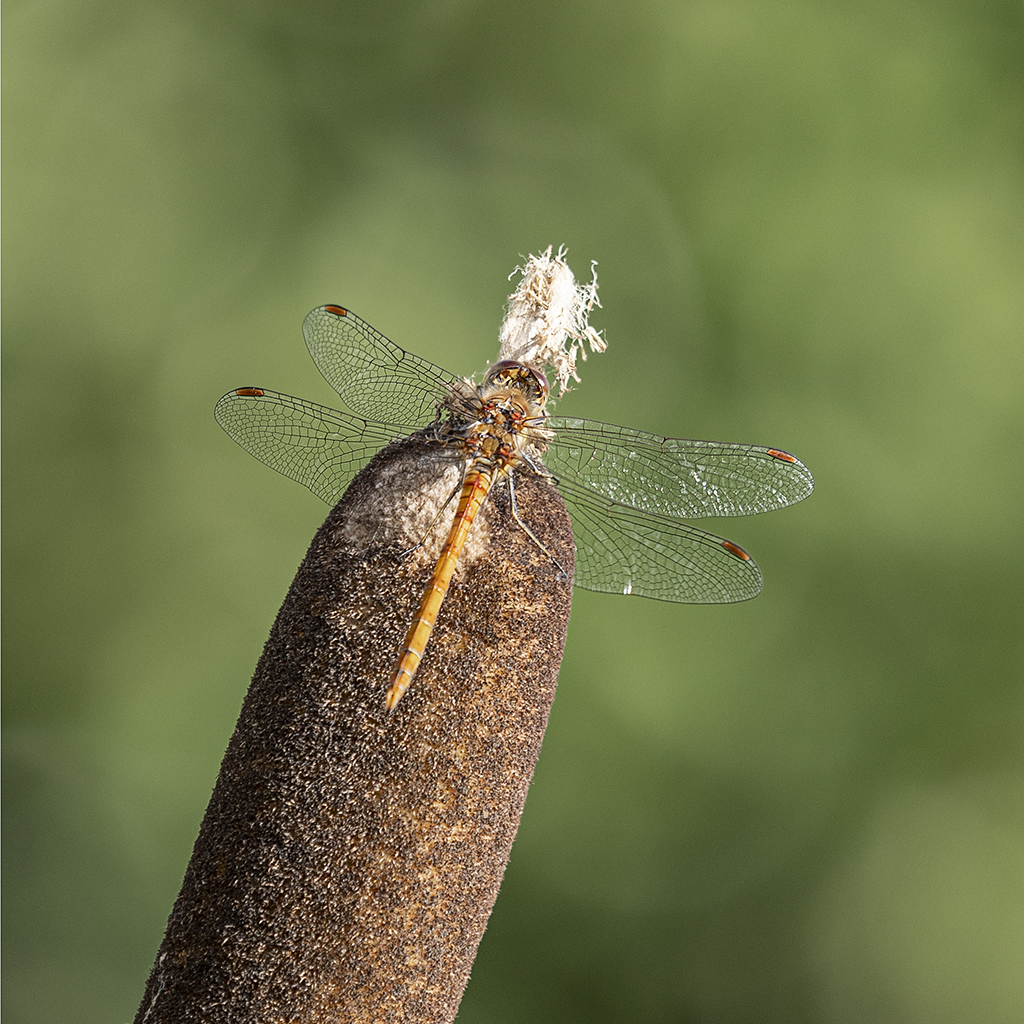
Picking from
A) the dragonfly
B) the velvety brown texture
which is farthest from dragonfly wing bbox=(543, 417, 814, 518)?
the velvety brown texture

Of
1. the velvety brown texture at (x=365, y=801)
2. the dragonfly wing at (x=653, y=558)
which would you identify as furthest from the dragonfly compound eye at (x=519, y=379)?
the velvety brown texture at (x=365, y=801)

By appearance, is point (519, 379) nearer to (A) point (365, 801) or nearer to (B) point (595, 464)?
(B) point (595, 464)

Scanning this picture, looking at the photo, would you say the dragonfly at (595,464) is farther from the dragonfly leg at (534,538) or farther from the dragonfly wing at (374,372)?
the dragonfly leg at (534,538)

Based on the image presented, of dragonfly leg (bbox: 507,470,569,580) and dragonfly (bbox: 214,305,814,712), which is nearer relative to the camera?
dragonfly leg (bbox: 507,470,569,580)

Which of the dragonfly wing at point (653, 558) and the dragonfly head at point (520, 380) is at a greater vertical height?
the dragonfly head at point (520, 380)

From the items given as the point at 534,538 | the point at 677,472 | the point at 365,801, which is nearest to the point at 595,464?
the point at 677,472

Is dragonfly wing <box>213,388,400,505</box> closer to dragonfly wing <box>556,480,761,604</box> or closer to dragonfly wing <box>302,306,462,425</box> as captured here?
dragonfly wing <box>302,306,462,425</box>

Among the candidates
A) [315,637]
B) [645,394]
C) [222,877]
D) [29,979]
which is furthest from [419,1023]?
[29,979]
